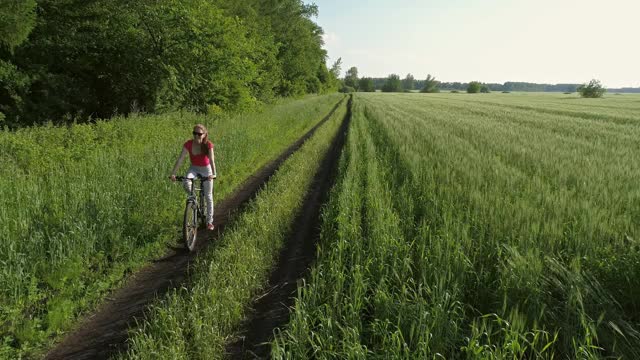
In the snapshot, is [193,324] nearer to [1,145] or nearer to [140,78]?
[1,145]

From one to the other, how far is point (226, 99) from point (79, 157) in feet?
38.4

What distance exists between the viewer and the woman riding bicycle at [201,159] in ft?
24.5

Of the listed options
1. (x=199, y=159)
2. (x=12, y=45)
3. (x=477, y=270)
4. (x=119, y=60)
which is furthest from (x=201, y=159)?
(x=119, y=60)

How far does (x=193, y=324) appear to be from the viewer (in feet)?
13.6

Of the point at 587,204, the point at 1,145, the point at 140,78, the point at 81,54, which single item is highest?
the point at 81,54

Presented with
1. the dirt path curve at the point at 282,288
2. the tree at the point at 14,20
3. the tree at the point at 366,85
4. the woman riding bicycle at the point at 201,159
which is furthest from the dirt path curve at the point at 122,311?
the tree at the point at 366,85

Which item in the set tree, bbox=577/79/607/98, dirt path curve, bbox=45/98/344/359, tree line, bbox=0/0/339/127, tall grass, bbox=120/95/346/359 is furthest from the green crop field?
tree, bbox=577/79/607/98

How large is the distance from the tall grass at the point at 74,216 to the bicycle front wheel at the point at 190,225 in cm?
51

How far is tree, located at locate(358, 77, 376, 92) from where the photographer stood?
179m

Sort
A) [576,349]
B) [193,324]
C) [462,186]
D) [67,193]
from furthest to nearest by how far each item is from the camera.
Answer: [462,186], [67,193], [193,324], [576,349]

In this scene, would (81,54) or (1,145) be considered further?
(81,54)

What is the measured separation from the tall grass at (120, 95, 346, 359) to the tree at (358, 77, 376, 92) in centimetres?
17793

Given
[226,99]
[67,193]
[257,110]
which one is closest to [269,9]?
[257,110]

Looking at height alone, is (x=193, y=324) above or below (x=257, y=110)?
below
